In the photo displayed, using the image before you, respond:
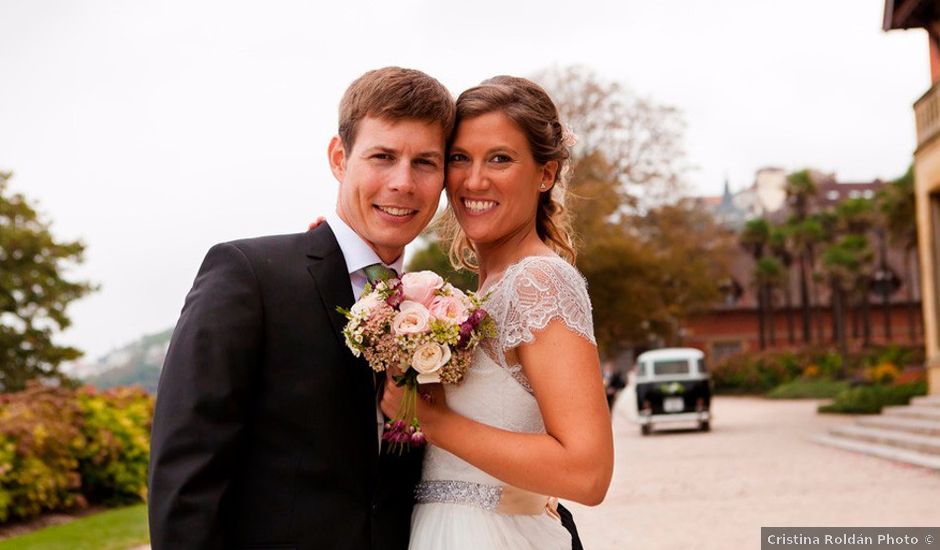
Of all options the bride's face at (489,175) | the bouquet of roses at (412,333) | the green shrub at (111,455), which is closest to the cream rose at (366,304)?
the bouquet of roses at (412,333)

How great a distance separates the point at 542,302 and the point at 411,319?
53 centimetres

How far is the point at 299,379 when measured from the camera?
2.70 meters

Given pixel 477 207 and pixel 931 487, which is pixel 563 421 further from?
pixel 931 487

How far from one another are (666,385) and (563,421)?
23865 mm

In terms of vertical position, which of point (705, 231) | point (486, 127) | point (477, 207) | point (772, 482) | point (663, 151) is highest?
point (663, 151)

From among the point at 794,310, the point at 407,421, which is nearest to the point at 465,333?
the point at 407,421

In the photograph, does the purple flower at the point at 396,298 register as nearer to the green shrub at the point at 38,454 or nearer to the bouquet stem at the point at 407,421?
the bouquet stem at the point at 407,421

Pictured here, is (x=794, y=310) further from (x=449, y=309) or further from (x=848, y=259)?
(x=449, y=309)

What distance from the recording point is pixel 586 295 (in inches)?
124

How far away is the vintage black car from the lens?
26.2 meters

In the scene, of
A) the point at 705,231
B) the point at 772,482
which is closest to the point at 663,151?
the point at 705,231

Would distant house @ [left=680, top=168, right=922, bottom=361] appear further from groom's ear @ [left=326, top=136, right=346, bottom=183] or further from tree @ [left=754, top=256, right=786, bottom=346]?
groom's ear @ [left=326, top=136, right=346, bottom=183]

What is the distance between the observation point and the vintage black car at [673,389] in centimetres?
2623

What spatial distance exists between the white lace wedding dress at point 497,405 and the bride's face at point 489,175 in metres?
0.18
